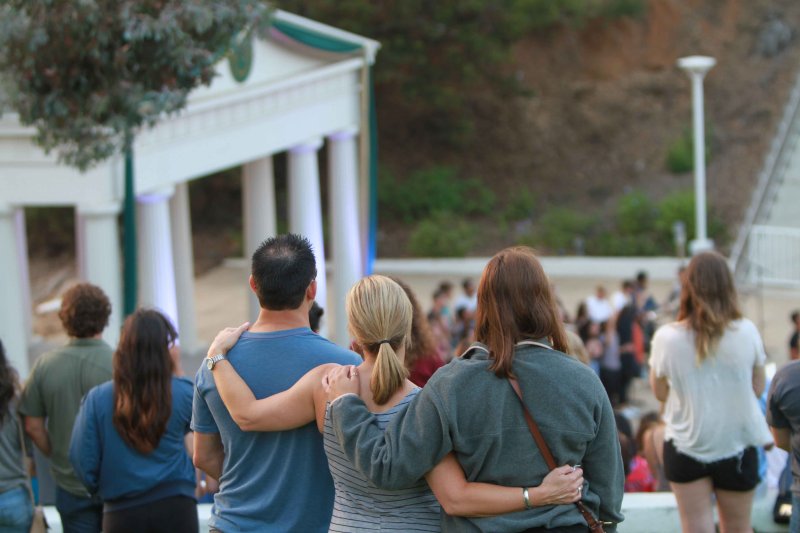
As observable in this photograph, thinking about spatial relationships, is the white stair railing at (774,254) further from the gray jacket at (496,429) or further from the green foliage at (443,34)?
the gray jacket at (496,429)

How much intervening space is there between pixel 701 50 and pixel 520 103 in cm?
589

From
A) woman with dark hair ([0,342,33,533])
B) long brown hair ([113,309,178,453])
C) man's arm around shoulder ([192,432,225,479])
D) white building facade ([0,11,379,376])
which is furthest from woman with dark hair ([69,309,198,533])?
white building facade ([0,11,379,376])

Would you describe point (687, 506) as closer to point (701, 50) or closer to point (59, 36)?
point (59, 36)

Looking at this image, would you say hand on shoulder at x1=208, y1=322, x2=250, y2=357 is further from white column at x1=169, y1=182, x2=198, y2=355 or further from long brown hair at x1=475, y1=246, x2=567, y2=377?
white column at x1=169, y1=182, x2=198, y2=355

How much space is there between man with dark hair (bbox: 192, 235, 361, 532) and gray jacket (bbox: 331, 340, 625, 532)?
35 centimetres

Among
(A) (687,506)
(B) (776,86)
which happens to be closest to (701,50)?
(B) (776,86)

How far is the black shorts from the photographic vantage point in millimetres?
4824

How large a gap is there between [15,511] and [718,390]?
9.88ft

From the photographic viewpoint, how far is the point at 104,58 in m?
8.77

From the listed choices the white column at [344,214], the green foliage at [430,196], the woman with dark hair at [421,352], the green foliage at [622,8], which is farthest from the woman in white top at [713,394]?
the green foliage at [622,8]

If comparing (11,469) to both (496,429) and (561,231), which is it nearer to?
(496,429)

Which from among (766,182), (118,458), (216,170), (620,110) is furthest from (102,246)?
(620,110)

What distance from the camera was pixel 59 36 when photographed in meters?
8.59

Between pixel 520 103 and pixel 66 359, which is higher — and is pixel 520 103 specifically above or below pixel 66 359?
above
